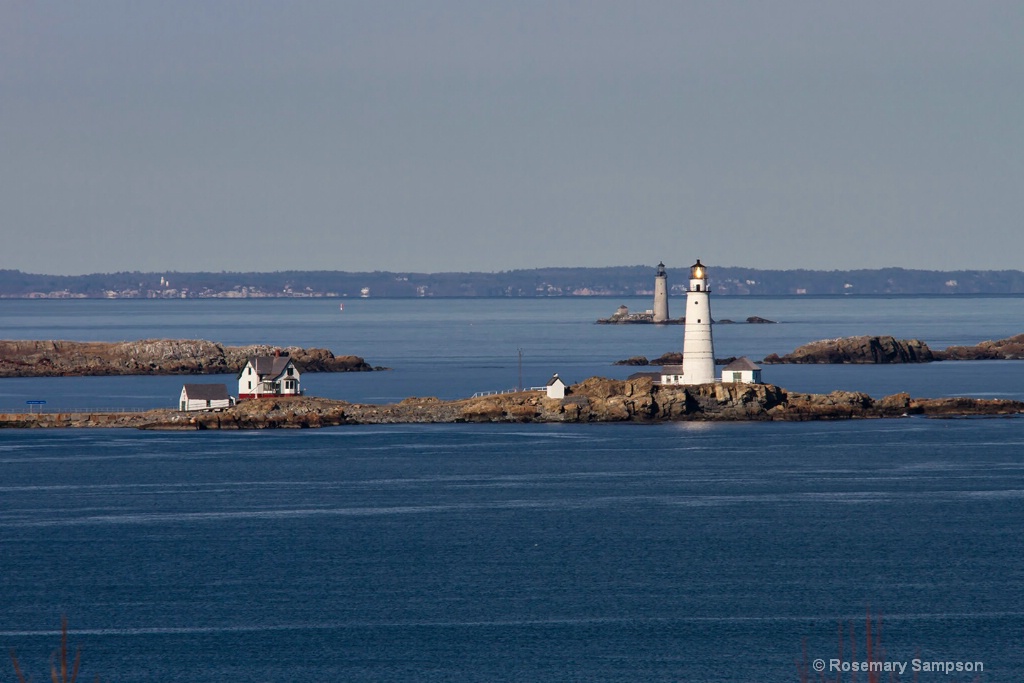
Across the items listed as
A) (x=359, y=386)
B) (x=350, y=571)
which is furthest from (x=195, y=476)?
(x=359, y=386)

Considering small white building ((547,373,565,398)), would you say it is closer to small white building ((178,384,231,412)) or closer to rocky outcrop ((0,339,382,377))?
small white building ((178,384,231,412))

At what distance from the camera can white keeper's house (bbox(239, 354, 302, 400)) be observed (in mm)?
92438

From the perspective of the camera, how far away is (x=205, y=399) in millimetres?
92125

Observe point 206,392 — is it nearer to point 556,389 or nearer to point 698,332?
point 556,389

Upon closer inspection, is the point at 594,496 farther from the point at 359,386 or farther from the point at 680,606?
the point at 359,386

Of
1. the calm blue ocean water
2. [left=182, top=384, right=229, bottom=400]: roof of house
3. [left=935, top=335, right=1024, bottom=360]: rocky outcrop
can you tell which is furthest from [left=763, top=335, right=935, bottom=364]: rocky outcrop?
[left=182, top=384, right=229, bottom=400]: roof of house

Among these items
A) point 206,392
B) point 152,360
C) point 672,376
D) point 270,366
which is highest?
point 152,360

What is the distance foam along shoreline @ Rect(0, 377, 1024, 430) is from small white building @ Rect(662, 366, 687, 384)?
1.19 m

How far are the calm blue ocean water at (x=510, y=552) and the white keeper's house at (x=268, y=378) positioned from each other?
810cm

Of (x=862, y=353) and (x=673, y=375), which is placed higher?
(x=862, y=353)

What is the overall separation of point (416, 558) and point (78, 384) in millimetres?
92214

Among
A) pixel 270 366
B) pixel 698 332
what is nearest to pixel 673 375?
pixel 698 332

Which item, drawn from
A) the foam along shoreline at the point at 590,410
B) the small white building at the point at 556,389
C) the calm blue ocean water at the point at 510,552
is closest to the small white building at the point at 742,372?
the foam along shoreline at the point at 590,410

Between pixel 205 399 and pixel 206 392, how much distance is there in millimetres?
538
